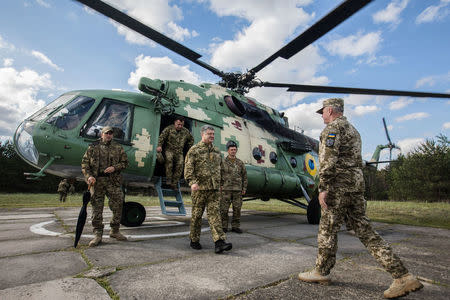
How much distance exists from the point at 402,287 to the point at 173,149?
425cm

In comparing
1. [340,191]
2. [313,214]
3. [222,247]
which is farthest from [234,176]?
[340,191]

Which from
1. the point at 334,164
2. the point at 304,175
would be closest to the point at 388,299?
the point at 334,164

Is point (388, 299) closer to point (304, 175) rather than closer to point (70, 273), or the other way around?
point (70, 273)

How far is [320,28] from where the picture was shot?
492cm

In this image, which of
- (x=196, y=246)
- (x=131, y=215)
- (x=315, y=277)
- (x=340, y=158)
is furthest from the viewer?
(x=131, y=215)

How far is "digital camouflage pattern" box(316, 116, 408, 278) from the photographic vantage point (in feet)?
7.93

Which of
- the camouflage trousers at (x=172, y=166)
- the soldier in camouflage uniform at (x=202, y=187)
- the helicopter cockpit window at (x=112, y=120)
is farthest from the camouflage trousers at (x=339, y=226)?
the helicopter cockpit window at (x=112, y=120)

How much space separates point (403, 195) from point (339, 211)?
Answer: 44.7 meters

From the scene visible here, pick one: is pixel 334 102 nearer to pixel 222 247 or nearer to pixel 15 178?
pixel 222 247

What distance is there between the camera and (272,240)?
14.0 ft

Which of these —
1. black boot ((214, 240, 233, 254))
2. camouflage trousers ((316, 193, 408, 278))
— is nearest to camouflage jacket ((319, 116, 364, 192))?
camouflage trousers ((316, 193, 408, 278))

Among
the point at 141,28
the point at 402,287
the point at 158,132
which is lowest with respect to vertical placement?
the point at 402,287

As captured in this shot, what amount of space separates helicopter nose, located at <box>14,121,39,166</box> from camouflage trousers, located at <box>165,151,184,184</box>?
223 centimetres

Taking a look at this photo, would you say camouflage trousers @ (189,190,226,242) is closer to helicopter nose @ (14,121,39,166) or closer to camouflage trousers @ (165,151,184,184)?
camouflage trousers @ (165,151,184,184)
